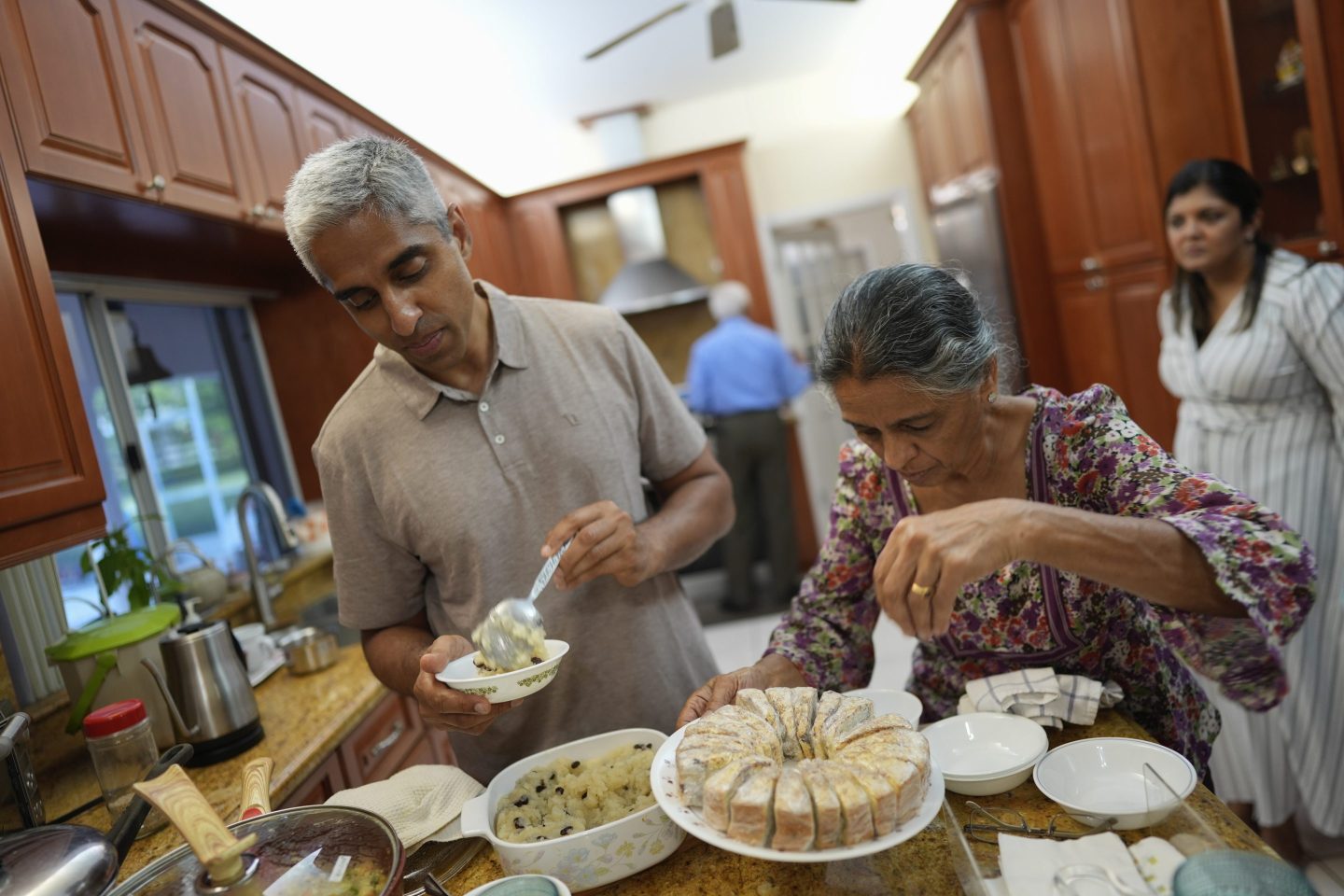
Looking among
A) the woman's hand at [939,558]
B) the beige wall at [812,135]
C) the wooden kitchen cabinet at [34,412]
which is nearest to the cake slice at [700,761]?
the woman's hand at [939,558]

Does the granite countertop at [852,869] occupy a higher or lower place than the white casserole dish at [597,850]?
lower

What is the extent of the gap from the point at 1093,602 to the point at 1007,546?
0.36 m

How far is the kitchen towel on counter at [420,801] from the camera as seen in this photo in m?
1.16

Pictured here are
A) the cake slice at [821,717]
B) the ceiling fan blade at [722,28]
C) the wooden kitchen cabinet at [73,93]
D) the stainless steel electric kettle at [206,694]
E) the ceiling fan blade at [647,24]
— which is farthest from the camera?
the ceiling fan blade at [722,28]

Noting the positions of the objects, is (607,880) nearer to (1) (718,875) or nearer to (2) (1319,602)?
(1) (718,875)

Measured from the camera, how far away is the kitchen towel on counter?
45.6 inches

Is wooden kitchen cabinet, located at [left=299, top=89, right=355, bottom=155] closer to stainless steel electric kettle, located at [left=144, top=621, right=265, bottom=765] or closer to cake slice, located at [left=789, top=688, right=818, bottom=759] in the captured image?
stainless steel electric kettle, located at [left=144, top=621, right=265, bottom=765]

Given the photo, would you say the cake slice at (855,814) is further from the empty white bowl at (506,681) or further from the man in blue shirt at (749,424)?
the man in blue shirt at (749,424)

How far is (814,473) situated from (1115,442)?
215 inches

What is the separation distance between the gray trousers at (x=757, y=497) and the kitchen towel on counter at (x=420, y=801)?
374 cm

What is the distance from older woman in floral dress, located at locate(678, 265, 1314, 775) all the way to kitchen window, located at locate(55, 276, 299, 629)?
2.00m

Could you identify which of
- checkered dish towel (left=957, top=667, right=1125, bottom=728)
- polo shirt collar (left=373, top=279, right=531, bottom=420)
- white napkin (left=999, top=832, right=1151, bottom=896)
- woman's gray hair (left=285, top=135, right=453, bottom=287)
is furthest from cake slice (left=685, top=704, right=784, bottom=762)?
woman's gray hair (left=285, top=135, right=453, bottom=287)

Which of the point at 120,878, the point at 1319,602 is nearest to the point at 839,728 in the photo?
the point at 120,878

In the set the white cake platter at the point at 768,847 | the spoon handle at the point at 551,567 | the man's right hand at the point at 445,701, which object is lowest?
the white cake platter at the point at 768,847
